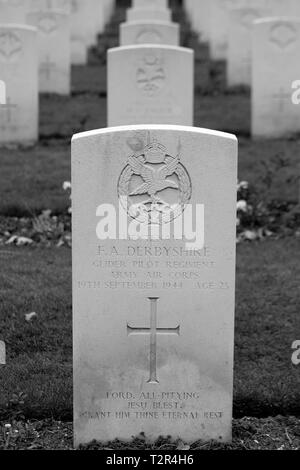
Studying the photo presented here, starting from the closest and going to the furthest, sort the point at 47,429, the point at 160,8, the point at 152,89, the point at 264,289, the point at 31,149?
the point at 47,429 < the point at 264,289 < the point at 152,89 < the point at 31,149 < the point at 160,8

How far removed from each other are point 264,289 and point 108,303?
7.48 feet

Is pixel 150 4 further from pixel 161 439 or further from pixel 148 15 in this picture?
pixel 161 439

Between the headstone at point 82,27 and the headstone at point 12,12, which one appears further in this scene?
the headstone at point 82,27

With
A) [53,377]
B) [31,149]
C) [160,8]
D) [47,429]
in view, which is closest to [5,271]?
[53,377]

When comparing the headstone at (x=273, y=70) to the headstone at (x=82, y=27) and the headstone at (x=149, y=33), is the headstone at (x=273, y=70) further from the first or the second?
the headstone at (x=82, y=27)

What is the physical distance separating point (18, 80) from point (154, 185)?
6.62m

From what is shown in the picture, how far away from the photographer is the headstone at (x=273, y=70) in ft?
36.8

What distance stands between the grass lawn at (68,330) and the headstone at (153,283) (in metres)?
0.45

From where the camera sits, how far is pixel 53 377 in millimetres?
5105

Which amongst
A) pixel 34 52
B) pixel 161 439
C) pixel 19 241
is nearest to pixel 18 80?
pixel 34 52

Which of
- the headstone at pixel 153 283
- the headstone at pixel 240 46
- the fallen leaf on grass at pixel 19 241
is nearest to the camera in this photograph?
the headstone at pixel 153 283

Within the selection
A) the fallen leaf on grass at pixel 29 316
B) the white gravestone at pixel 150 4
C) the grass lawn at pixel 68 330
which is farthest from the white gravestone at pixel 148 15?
the fallen leaf on grass at pixel 29 316

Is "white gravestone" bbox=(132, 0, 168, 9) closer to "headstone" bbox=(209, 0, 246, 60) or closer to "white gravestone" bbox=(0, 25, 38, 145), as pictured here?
"headstone" bbox=(209, 0, 246, 60)

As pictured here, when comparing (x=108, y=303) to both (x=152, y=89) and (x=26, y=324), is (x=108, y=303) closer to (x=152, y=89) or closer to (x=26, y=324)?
(x=26, y=324)
